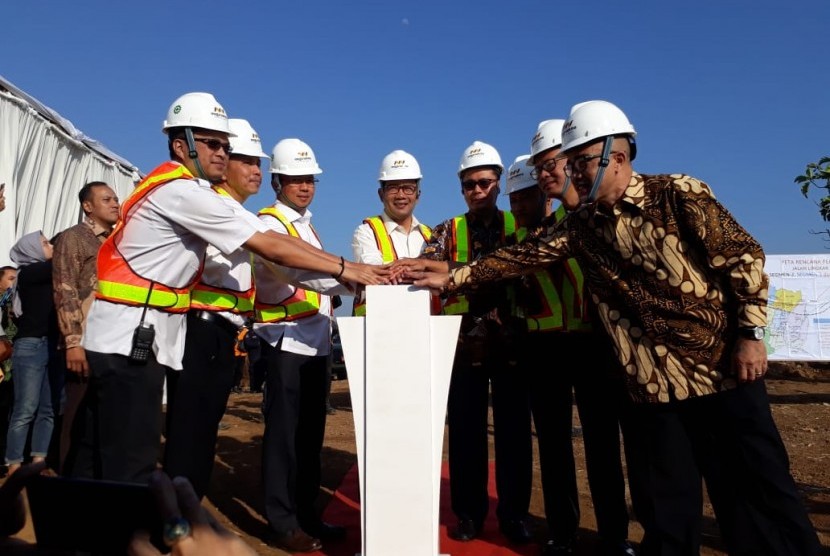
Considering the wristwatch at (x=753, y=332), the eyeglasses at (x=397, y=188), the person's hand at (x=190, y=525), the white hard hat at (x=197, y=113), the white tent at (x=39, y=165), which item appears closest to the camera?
the person's hand at (x=190, y=525)

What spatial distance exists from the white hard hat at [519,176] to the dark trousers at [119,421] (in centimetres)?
232

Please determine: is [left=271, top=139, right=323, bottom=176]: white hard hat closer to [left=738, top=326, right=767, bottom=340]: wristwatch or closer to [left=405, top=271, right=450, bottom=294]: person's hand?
[left=405, top=271, right=450, bottom=294]: person's hand

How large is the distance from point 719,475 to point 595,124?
152cm

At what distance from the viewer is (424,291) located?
2.94 meters

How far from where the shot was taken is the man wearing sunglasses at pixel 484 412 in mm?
3854

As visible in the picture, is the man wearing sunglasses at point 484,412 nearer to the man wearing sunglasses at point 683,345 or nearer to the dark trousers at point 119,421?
the man wearing sunglasses at point 683,345

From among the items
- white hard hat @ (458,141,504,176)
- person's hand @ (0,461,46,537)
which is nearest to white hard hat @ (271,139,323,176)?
white hard hat @ (458,141,504,176)

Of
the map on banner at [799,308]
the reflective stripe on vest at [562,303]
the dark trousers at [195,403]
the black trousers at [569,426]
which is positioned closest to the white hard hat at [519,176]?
the reflective stripe on vest at [562,303]

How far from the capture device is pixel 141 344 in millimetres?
2799

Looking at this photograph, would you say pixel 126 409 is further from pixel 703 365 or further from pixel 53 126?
pixel 53 126

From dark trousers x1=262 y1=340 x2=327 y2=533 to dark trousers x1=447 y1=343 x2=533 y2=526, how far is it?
0.83 metres

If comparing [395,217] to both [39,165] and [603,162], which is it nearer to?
[603,162]

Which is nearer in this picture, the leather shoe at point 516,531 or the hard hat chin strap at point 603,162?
the hard hat chin strap at point 603,162

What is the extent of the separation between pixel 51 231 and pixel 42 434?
298 centimetres
